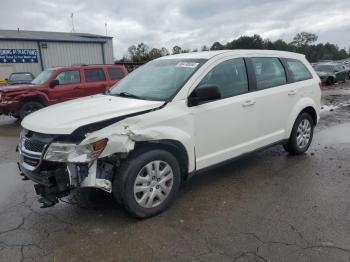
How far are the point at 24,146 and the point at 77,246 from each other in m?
1.26

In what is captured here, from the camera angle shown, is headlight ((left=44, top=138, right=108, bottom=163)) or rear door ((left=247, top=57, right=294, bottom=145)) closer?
headlight ((left=44, top=138, right=108, bottom=163))

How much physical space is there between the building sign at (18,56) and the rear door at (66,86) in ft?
52.0

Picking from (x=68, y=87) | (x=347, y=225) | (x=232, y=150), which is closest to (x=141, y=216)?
(x=232, y=150)

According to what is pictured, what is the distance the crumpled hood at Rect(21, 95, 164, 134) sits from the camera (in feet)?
10.6

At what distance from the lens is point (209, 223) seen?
3.53m

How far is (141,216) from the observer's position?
3.56m

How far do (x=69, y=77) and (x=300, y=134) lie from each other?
25.5 feet

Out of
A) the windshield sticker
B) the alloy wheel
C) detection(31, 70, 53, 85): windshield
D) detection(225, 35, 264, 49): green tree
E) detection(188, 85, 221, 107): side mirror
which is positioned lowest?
the alloy wheel

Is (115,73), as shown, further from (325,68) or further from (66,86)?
(325,68)

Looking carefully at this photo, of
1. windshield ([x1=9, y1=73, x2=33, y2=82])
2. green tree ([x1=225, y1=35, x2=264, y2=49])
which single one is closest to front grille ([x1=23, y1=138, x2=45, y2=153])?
windshield ([x1=9, y1=73, x2=33, y2=82])

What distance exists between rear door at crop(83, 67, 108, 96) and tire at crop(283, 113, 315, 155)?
7.11 metres

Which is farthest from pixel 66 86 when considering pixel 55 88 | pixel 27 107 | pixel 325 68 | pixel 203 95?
pixel 325 68

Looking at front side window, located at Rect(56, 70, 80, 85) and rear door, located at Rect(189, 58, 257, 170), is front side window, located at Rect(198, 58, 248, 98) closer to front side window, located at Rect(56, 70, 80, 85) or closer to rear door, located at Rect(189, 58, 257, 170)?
rear door, located at Rect(189, 58, 257, 170)

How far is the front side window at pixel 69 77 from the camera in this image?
1055cm
